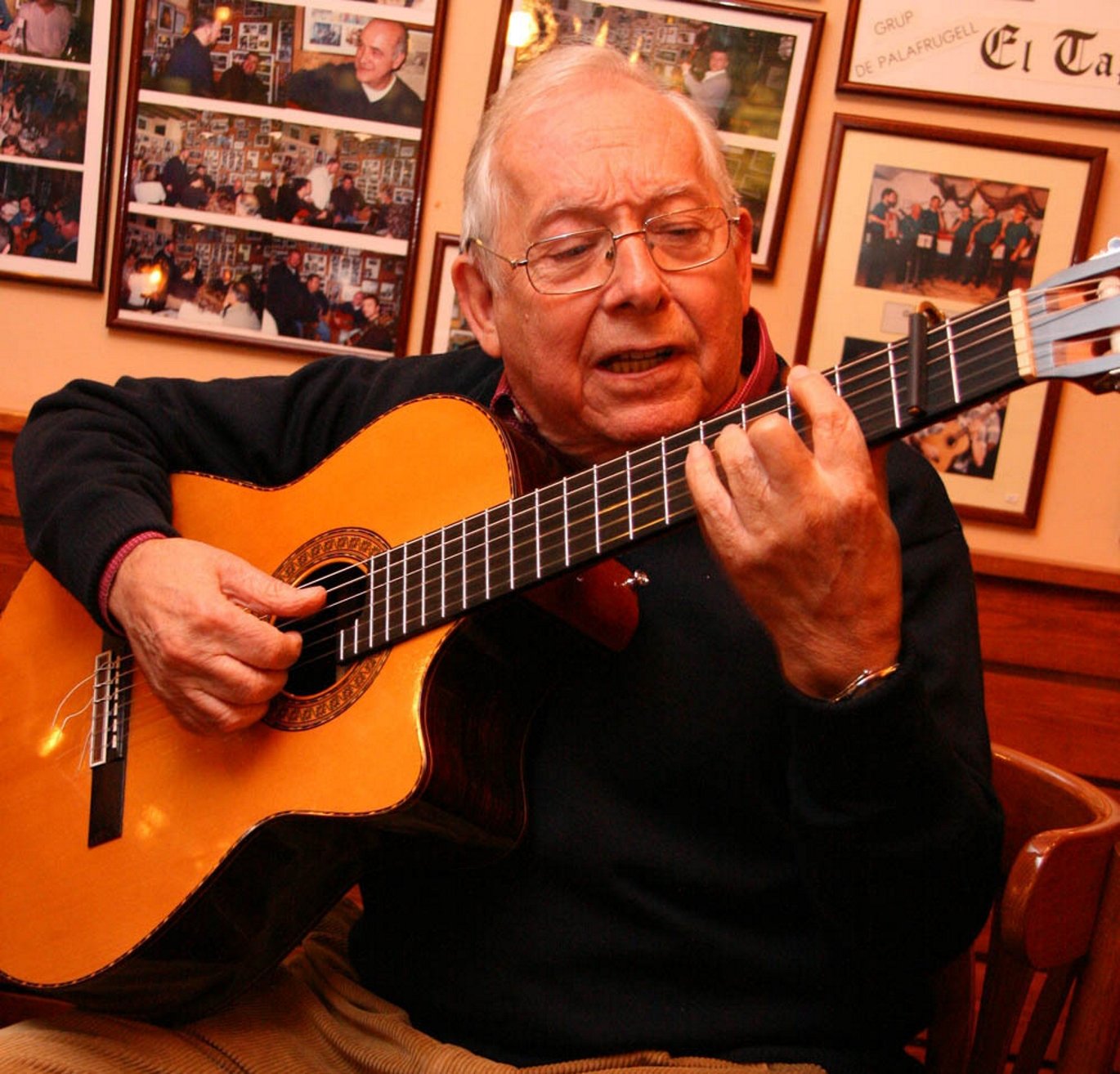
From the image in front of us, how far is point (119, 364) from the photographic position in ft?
6.88

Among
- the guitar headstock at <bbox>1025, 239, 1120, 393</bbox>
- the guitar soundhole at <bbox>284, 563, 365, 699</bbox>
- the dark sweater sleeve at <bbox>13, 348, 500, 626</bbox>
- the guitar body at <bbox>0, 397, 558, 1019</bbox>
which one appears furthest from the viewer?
the dark sweater sleeve at <bbox>13, 348, 500, 626</bbox>

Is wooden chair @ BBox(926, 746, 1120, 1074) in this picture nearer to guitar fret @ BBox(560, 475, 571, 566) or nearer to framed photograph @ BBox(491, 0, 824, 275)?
guitar fret @ BBox(560, 475, 571, 566)

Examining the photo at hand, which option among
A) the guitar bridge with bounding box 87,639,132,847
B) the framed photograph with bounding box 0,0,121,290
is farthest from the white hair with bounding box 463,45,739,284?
the framed photograph with bounding box 0,0,121,290

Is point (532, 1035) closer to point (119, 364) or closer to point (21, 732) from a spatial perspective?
point (21, 732)

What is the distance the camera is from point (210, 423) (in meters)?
1.52

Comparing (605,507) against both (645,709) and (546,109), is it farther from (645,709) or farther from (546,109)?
(546,109)

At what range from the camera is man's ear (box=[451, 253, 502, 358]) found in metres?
1.41

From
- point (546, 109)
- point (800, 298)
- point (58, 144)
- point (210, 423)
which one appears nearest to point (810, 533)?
point (546, 109)

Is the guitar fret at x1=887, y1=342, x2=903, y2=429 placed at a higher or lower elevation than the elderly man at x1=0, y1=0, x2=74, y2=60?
lower

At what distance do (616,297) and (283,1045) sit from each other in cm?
83

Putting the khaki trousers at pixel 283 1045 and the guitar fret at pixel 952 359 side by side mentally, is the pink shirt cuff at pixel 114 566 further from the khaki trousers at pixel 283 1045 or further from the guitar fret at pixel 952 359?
the guitar fret at pixel 952 359

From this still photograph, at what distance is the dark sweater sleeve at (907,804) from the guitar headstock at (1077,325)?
9.8 inches

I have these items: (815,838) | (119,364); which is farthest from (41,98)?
(815,838)

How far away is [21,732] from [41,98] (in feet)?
4.30
